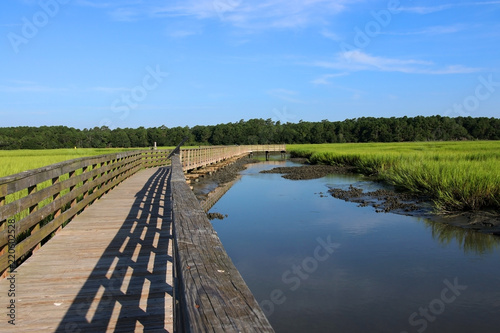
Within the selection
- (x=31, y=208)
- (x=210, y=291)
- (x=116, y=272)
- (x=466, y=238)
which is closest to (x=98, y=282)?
(x=116, y=272)

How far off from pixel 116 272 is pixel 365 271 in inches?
194

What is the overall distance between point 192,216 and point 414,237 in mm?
8373

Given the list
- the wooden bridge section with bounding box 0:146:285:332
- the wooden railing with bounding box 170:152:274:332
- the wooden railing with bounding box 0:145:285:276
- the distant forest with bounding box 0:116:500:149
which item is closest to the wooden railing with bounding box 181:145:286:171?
the wooden railing with bounding box 0:145:285:276

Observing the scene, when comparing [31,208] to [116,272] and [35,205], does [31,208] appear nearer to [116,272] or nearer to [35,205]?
[35,205]

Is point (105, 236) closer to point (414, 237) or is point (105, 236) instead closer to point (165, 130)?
point (414, 237)

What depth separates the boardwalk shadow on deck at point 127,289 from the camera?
332 cm

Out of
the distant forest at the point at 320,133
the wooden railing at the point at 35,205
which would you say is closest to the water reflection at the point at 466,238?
the wooden railing at the point at 35,205

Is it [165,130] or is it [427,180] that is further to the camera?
[165,130]

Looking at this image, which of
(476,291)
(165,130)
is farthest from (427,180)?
(165,130)

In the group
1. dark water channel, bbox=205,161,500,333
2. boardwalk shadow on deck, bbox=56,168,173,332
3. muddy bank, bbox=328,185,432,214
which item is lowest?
dark water channel, bbox=205,161,500,333

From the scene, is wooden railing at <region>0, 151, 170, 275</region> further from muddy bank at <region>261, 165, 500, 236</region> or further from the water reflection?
muddy bank at <region>261, 165, 500, 236</region>

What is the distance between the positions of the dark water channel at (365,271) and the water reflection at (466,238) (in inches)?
0.8

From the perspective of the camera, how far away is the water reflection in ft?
29.9

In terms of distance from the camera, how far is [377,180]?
22.9 m
